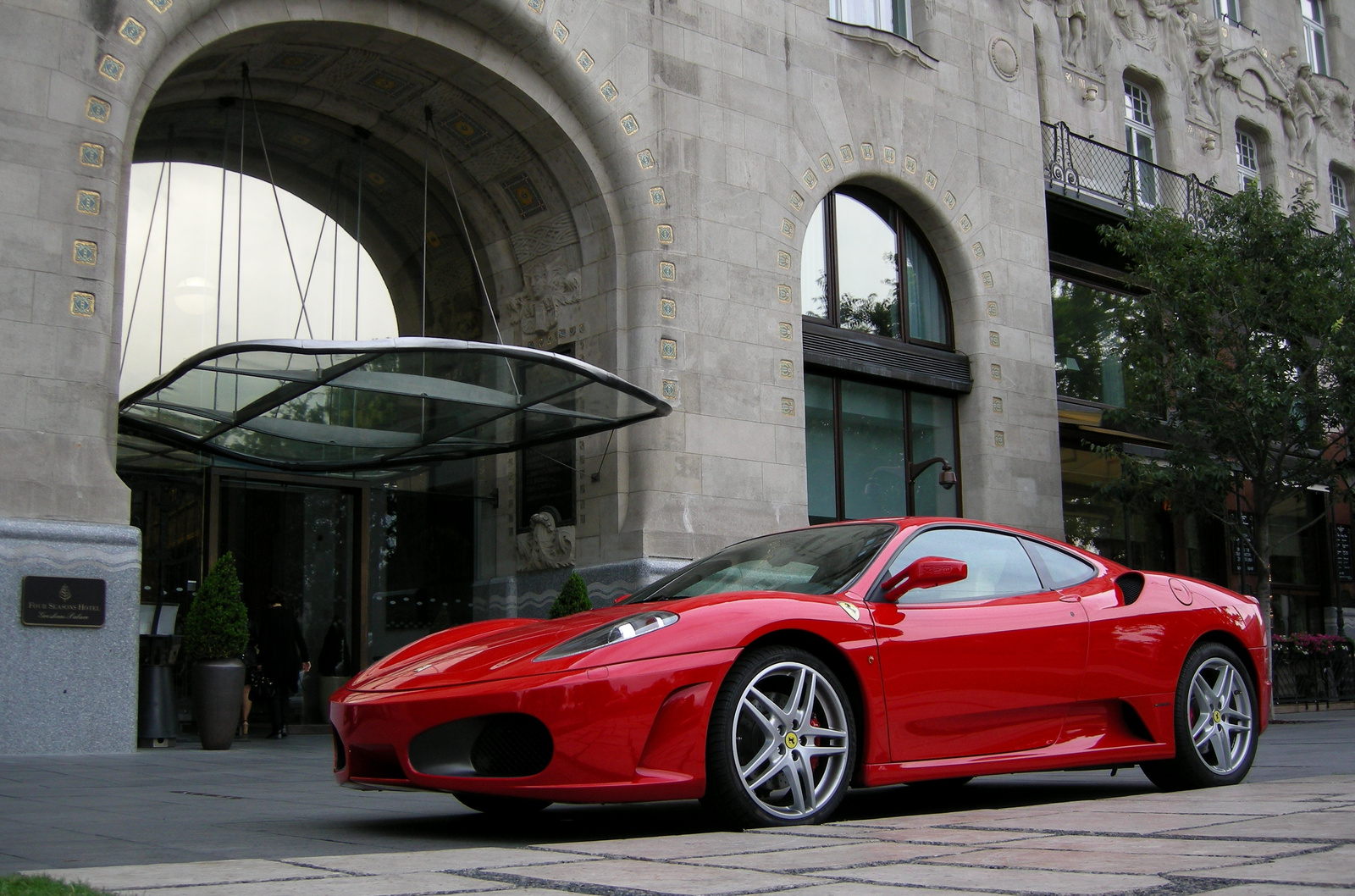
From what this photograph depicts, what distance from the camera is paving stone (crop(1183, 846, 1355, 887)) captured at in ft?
9.25

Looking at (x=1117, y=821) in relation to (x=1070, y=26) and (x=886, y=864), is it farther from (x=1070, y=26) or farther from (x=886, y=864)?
(x=1070, y=26)

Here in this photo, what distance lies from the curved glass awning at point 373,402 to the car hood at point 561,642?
18.1ft

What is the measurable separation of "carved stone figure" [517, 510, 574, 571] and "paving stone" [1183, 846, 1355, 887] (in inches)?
467

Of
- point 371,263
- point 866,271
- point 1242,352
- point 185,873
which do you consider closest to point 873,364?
point 866,271

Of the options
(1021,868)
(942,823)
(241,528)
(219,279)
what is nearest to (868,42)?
(219,279)

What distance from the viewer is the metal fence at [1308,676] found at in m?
20.2

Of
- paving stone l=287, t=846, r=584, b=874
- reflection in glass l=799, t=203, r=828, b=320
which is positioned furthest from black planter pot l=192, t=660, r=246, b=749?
reflection in glass l=799, t=203, r=828, b=320

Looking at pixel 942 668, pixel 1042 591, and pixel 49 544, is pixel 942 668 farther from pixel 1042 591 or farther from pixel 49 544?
pixel 49 544

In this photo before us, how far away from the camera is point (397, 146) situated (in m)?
16.0

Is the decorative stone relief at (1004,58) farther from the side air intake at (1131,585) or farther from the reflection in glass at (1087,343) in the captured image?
the side air intake at (1131,585)

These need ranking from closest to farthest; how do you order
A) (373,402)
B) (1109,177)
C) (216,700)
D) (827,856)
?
(827,856), (216,700), (373,402), (1109,177)

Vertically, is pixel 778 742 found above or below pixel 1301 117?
below

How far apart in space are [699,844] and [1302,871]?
1733 millimetres

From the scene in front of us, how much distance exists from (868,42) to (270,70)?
769 cm
